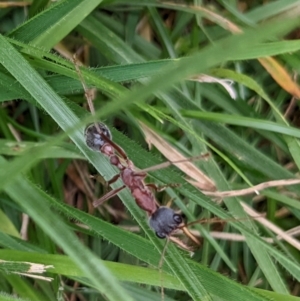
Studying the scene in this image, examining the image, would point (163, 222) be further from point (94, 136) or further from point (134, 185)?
point (94, 136)

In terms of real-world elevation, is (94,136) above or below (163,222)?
above

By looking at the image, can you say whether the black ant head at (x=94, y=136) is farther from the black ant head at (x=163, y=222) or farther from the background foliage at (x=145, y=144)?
the black ant head at (x=163, y=222)

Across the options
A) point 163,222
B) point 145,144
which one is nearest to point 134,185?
point 163,222

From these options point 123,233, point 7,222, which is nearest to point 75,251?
point 123,233

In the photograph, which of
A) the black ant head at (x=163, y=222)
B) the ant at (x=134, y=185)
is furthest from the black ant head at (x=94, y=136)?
the black ant head at (x=163, y=222)

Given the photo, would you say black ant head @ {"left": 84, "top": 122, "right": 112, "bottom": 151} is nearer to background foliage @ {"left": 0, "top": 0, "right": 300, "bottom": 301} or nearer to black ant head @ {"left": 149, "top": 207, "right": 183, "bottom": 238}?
background foliage @ {"left": 0, "top": 0, "right": 300, "bottom": 301}

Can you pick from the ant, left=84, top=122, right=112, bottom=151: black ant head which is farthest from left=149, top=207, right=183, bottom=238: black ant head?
left=84, top=122, right=112, bottom=151: black ant head
